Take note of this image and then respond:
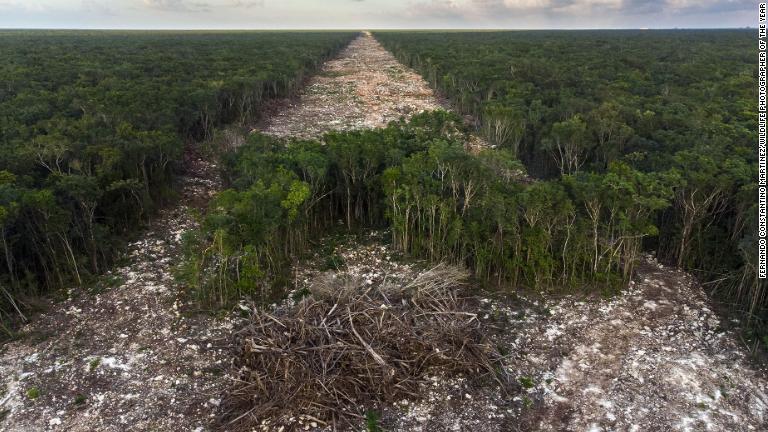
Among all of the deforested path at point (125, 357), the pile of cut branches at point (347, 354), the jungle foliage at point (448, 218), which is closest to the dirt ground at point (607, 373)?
the pile of cut branches at point (347, 354)

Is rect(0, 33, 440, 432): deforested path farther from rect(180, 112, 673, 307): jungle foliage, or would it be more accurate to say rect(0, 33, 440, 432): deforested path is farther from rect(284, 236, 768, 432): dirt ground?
rect(284, 236, 768, 432): dirt ground

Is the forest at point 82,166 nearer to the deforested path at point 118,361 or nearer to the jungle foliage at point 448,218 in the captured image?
the deforested path at point 118,361

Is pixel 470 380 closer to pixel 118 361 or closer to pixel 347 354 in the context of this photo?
pixel 347 354

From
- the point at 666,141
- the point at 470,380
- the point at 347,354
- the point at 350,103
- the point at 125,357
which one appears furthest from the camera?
the point at 350,103

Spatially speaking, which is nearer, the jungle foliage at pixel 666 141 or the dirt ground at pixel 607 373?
the dirt ground at pixel 607 373

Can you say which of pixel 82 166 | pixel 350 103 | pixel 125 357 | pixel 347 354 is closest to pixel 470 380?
pixel 347 354

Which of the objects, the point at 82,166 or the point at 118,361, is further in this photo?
the point at 82,166

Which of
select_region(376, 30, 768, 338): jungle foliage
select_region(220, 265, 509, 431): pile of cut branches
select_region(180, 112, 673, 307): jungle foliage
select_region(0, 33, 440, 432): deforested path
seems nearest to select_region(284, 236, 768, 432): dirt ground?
select_region(220, 265, 509, 431): pile of cut branches
